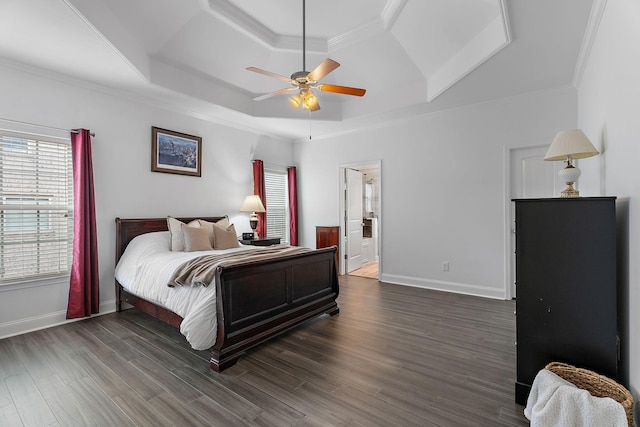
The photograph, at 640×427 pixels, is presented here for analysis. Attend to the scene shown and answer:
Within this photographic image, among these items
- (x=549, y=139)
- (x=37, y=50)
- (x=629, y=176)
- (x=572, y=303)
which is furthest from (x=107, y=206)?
(x=549, y=139)

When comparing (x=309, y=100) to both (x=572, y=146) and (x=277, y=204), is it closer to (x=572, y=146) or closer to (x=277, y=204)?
(x=572, y=146)

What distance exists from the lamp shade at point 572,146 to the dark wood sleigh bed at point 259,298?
2406 millimetres

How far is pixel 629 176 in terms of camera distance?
1.85 meters

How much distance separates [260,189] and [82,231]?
9.08 feet

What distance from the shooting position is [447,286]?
470 cm

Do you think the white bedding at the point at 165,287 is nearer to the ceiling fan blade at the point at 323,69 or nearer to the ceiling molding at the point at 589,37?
the ceiling fan blade at the point at 323,69

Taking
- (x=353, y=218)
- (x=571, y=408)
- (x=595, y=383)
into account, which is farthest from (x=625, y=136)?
(x=353, y=218)

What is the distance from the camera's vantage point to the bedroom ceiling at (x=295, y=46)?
8.87 feet

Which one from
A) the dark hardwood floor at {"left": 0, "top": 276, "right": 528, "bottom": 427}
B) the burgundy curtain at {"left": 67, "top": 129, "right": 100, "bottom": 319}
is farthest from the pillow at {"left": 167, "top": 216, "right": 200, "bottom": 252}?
the dark hardwood floor at {"left": 0, "top": 276, "right": 528, "bottom": 427}

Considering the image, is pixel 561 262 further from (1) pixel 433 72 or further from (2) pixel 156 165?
(2) pixel 156 165

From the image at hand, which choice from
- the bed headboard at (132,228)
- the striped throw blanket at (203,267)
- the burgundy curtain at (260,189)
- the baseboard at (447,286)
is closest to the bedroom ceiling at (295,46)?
the burgundy curtain at (260,189)

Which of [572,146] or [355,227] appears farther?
[355,227]

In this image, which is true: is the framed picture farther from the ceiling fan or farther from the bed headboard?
the ceiling fan

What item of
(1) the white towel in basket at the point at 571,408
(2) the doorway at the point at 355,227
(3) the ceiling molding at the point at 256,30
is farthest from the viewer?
(2) the doorway at the point at 355,227
